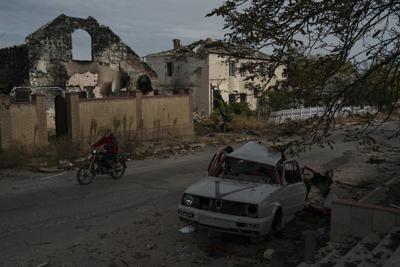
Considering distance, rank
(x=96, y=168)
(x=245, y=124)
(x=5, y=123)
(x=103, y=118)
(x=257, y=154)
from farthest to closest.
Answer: (x=245, y=124)
(x=103, y=118)
(x=5, y=123)
(x=96, y=168)
(x=257, y=154)

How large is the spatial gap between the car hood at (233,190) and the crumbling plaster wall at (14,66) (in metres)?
18.0

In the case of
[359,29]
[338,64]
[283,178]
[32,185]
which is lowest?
[32,185]

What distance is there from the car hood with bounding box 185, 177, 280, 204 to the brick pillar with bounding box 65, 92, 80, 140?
12.4 meters

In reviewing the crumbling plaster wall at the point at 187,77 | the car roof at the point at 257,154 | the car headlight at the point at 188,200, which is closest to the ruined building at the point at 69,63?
the crumbling plaster wall at the point at 187,77

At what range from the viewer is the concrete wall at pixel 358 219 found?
22.7 feet

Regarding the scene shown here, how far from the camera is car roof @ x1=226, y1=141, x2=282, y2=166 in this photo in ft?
27.4

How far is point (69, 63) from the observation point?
24141 mm

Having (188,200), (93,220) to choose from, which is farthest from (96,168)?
(188,200)

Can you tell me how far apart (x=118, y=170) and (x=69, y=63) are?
1285 cm

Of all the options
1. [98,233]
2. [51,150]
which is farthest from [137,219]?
[51,150]

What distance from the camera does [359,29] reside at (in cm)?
621

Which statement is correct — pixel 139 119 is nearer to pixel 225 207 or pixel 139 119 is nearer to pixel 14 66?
pixel 14 66

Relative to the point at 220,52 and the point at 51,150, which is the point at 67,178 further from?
the point at 220,52

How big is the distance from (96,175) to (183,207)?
6.33 m
